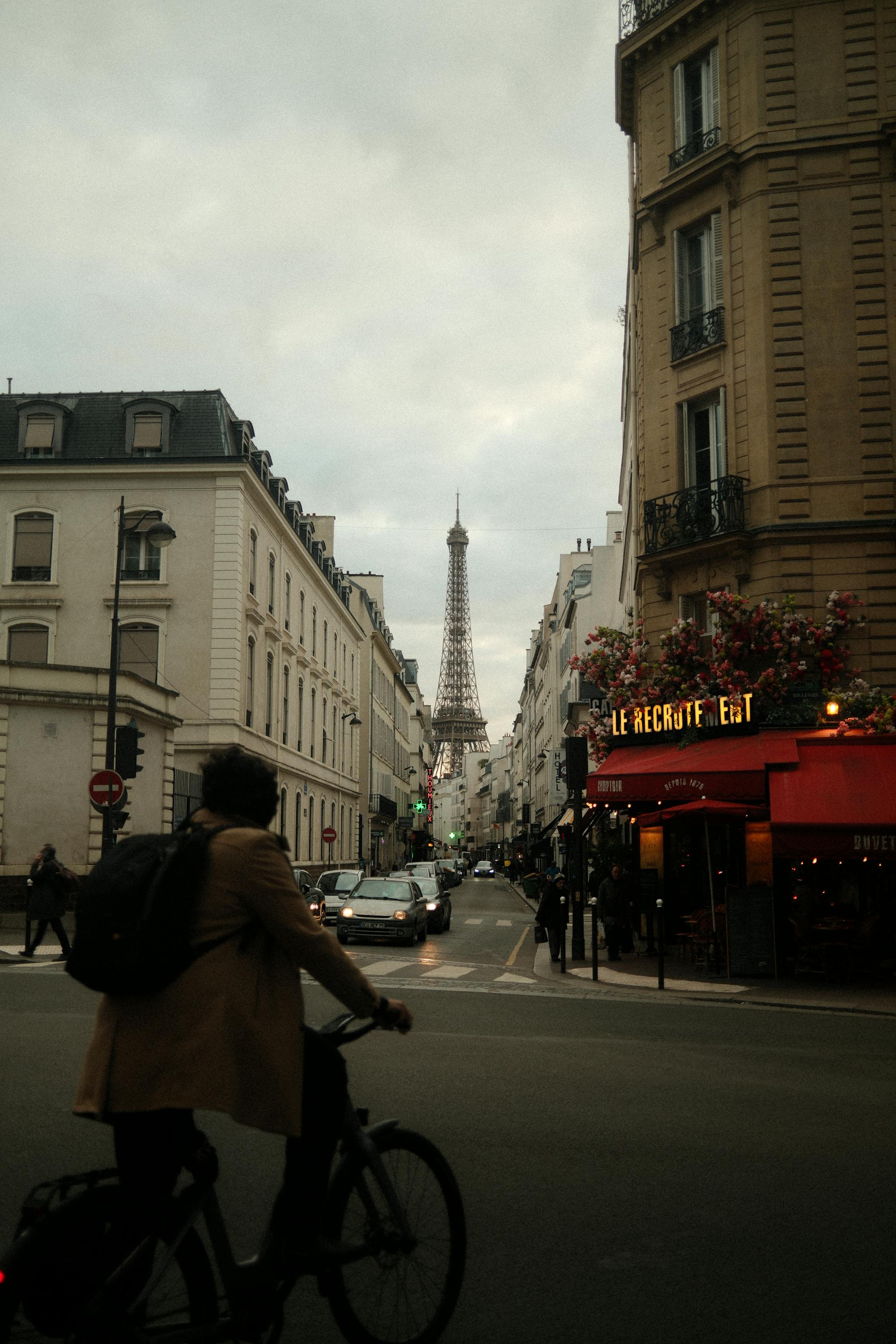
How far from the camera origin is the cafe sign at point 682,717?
1911 cm

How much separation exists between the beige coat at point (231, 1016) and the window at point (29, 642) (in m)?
36.1

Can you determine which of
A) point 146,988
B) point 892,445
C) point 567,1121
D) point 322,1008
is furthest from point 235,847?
point 892,445

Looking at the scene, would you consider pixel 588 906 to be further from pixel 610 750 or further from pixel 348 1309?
pixel 348 1309

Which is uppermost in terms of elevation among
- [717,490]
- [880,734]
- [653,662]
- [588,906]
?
[717,490]

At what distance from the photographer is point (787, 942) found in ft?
62.0

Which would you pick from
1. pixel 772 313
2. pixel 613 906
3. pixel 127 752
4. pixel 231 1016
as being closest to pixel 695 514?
pixel 772 313

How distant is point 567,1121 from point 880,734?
11.8 meters

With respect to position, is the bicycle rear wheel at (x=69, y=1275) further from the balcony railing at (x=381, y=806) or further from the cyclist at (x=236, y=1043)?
the balcony railing at (x=381, y=806)

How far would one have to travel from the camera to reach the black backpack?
10.5 feet

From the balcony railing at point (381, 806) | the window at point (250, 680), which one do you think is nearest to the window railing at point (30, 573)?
the window at point (250, 680)

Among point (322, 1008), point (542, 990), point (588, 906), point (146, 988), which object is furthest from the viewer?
point (588, 906)

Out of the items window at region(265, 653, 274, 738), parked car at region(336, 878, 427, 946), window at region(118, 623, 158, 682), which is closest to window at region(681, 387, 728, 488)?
parked car at region(336, 878, 427, 946)

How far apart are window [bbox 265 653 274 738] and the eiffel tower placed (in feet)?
367

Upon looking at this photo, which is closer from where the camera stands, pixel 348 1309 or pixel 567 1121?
pixel 348 1309
